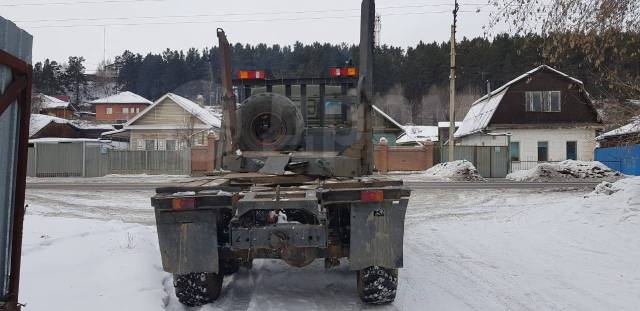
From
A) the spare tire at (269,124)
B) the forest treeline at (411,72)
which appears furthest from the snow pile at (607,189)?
the forest treeline at (411,72)

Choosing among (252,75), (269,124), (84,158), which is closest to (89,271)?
(269,124)

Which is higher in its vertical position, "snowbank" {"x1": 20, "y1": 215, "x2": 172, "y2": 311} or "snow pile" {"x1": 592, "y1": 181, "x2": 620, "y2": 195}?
"snow pile" {"x1": 592, "y1": 181, "x2": 620, "y2": 195}

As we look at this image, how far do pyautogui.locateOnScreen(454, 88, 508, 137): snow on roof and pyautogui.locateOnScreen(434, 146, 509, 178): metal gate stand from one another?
6.36 m

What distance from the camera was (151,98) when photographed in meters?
85.1

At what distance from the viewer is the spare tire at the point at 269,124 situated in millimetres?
6805

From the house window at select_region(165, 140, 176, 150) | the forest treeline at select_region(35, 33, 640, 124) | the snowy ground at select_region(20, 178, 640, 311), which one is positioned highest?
the forest treeline at select_region(35, 33, 640, 124)

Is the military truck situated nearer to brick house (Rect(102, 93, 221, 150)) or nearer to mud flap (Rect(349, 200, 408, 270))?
mud flap (Rect(349, 200, 408, 270))

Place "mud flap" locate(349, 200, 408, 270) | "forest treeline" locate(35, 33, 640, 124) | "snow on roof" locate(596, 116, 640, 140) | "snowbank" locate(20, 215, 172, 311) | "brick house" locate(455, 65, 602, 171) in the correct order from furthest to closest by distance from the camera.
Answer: "forest treeline" locate(35, 33, 640, 124)
"brick house" locate(455, 65, 602, 171)
"snow on roof" locate(596, 116, 640, 140)
"mud flap" locate(349, 200, 408, 270)
"snowbank" locate(20, 215, 172, 311)

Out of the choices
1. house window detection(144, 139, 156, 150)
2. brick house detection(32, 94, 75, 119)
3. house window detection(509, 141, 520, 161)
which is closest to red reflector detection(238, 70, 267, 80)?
house window detection(509, 141, 520, 161)

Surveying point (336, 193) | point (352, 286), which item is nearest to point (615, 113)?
point (352, 286)

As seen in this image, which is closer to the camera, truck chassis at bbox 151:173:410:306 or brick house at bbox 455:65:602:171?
truck chassis at bbox 151:173:410:306

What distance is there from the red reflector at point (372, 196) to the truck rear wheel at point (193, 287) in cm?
179

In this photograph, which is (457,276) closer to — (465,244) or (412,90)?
(465,244)

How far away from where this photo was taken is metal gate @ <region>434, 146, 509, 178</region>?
32500mm
